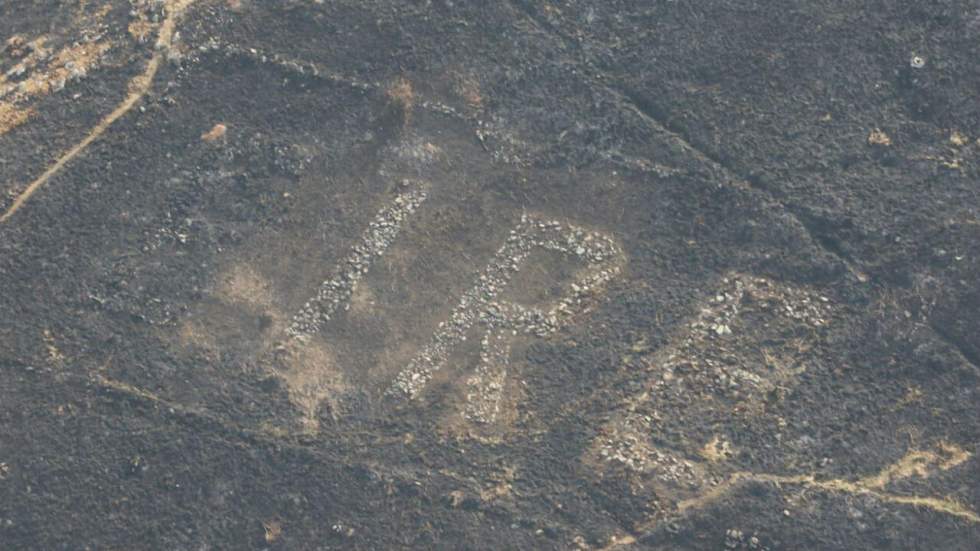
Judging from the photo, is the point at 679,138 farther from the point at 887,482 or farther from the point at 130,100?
the point at 130,100

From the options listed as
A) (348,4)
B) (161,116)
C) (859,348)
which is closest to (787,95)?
(859,348)

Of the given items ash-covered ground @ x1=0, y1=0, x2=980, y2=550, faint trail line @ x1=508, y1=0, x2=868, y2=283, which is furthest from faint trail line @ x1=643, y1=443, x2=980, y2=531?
faint trail line @ x1=508, y1=0, x2=868, y2=283

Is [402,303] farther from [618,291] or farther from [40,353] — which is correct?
[40,353]

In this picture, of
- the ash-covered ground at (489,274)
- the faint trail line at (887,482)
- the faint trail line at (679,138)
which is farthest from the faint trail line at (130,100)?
the faint trail line at (887,482)

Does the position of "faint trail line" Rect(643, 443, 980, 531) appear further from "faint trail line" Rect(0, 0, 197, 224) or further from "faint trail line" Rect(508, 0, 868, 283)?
Answer: "faint trail line" Rect(0, 0, 197, 224)

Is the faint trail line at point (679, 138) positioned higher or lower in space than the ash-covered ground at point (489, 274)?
higher

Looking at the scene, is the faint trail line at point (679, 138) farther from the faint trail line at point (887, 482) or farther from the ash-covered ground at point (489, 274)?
the faint trail line at point (887, 482)

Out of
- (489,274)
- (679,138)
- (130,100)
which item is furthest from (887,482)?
(130,100)
